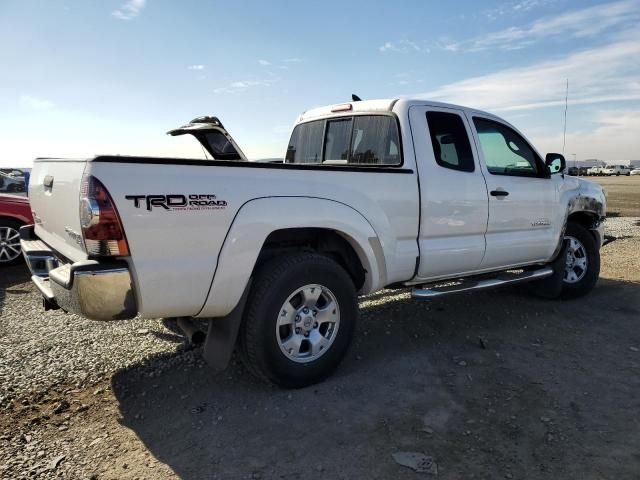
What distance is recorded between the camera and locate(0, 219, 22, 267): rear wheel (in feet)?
25.3

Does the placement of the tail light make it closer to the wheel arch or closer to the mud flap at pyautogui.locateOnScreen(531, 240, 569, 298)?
the wheel arch

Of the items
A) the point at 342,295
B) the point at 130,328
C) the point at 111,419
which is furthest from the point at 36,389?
the point at 342,295

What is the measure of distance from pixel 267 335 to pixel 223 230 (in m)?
0.78

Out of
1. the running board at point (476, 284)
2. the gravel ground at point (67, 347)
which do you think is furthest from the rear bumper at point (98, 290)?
the running board at point (476, 284)

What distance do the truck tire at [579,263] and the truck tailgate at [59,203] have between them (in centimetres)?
521

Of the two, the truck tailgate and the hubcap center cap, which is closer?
the truck tailgate

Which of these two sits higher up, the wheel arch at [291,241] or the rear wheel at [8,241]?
the wheel arch at [291,241]

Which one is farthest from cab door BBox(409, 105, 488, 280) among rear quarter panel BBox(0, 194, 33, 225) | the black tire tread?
the black tire tread

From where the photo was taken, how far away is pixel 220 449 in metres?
2.86

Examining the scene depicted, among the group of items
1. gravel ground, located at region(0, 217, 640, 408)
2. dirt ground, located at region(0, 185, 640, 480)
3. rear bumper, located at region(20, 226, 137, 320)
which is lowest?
dirt ground, located at region(0, 185, 640, 480)

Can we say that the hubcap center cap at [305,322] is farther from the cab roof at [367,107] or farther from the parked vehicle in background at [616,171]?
the parked vehicle in background at [616,171]

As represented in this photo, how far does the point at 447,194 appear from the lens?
13.9 ft

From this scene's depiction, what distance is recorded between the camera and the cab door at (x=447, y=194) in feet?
13.5

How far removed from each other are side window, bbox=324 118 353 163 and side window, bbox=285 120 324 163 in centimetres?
10
